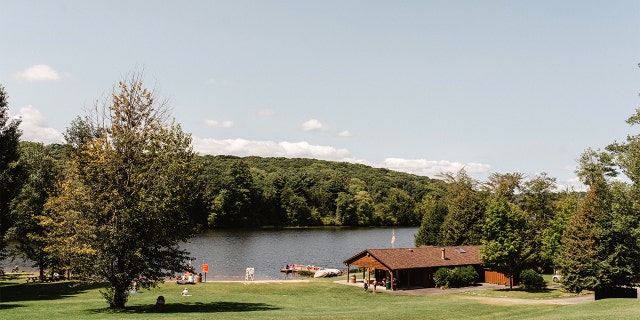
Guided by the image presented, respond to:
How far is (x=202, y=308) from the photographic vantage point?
28.7 metres

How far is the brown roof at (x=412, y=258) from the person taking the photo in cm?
4606

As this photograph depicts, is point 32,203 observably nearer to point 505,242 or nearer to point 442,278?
point 442,278

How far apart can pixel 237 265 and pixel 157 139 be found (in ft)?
138

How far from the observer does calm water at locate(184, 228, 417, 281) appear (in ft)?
209

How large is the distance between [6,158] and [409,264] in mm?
35147

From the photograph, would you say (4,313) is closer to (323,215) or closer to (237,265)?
(237,265)

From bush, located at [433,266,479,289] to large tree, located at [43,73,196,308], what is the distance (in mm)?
26948

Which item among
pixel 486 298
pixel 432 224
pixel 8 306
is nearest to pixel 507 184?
pixel 432 224

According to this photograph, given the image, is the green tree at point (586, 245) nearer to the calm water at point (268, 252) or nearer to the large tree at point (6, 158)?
the calm water at point (268, 252)

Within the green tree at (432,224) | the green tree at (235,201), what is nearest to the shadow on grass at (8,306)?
the green tree at (432,224)

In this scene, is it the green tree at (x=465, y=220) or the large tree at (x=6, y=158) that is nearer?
the large tree at (x=6, y=158)

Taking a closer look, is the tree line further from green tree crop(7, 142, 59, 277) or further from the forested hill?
the forested hill

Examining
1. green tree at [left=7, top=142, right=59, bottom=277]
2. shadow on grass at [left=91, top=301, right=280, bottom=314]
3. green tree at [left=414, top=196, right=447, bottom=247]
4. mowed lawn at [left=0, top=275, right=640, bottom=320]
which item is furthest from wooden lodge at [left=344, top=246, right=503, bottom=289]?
green tree at [left=7, top=142, right=59, bottom=277]

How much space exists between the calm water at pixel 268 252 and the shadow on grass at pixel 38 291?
16.1m
